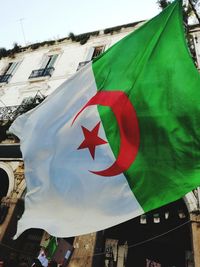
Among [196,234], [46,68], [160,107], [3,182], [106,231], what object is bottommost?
[196,234]

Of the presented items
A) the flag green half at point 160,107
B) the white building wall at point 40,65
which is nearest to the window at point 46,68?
the white building wall at point 40,65

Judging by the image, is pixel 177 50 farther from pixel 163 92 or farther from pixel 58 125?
pixel 58 125

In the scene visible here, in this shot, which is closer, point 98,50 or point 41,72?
point 41,72

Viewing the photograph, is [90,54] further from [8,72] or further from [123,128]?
[123,128]

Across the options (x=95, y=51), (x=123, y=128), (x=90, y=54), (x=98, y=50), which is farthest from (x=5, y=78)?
(x=123, y=128)

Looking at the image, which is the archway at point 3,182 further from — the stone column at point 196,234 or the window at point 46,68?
the stone column at point 196,234

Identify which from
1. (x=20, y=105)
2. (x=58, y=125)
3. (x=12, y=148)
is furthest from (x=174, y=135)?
(x=20, y=105)

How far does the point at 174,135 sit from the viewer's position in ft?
9.75

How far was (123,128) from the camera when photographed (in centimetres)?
330

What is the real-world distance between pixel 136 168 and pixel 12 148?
4224 mm

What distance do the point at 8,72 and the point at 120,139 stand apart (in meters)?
15.9

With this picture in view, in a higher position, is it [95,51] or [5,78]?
[95,51]

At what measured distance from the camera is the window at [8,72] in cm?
1669

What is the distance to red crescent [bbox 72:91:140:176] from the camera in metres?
3.09
